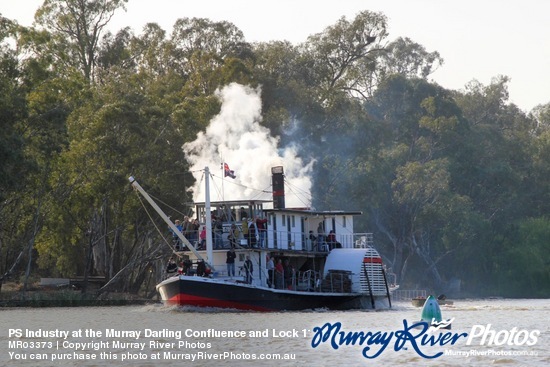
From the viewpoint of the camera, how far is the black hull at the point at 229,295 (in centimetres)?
4928

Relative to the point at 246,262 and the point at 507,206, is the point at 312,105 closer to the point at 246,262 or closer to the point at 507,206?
the point at 507,206

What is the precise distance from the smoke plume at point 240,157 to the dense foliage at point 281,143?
4.66 meters

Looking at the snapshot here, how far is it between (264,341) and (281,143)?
193ft

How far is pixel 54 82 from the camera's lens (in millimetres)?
71125

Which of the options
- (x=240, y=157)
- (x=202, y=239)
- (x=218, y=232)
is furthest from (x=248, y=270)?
(x=240, y=157)

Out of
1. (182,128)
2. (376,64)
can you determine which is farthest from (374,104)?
(182,128)

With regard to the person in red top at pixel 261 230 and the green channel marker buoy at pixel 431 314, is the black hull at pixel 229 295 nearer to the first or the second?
the person in red top at pixel 261 230

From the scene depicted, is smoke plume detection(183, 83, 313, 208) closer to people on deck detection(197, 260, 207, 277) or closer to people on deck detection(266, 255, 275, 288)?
people on deck detection(266, 255, 275, 288)

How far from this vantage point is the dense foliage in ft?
237

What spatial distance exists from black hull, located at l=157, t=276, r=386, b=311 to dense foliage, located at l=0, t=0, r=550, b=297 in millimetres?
17180

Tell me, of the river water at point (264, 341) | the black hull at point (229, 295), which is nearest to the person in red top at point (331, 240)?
the black hull at point (229, 295)

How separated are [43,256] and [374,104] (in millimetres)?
47683

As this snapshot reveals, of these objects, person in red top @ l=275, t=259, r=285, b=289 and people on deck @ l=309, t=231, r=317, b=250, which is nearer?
person in red top @ l=275, t=259, r=285, b=289

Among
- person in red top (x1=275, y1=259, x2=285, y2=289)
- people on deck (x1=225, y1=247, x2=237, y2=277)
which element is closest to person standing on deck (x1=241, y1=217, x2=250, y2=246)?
people on deck (x1=225, y1=247, x2=237, y2=277)
